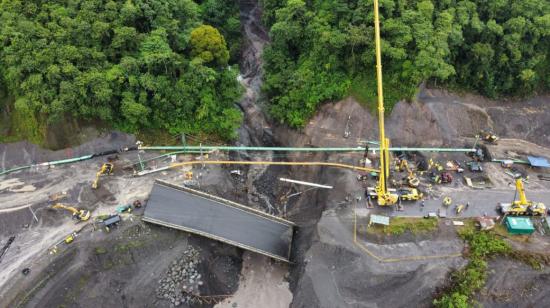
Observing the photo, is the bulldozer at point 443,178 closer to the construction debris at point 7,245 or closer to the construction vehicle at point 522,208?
the construction vehicle at point 522,208

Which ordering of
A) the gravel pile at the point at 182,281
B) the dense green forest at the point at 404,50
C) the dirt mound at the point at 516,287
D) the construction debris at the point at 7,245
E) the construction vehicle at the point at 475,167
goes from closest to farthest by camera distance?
the dirt mound at the point at 516,287
the construction debris at the point at 7,245
the gravel pile at the point at 182,281
the construction vehicle at the point at 475,167
the dense green forest at the point at 404,50

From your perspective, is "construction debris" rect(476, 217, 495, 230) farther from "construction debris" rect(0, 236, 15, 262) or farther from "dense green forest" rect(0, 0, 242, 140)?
"construction debris" rect(0, 236, 15, 262)

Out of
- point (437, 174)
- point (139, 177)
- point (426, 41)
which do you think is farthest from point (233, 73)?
point (437, 174)

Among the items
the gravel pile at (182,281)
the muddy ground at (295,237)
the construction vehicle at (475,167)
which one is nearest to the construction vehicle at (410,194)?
→ the muddy ground at (295,237)

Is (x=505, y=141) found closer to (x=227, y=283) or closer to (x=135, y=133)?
(x=227, y=283)

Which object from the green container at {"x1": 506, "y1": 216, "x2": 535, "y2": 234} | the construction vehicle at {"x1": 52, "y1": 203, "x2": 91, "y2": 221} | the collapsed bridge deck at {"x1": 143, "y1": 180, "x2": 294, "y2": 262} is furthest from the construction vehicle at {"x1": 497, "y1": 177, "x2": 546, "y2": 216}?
the construction vehicle at {"x1": 52, "y1": 203, "x2": 91, "y2": 221}

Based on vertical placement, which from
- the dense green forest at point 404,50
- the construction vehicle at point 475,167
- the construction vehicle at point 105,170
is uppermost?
the dense green forest at point 404,50
